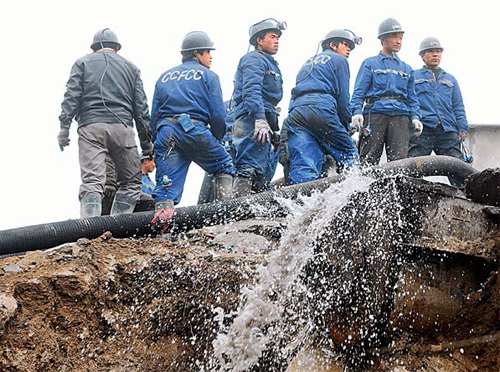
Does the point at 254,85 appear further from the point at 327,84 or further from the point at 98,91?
the point at 98,91

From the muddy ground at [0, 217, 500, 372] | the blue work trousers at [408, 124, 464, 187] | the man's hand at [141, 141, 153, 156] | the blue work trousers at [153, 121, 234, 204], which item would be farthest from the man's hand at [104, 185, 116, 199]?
the blue work trousers at [408, 124, 464, 187]

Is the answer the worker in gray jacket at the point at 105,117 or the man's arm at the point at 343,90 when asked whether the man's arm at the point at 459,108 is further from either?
the worker in gray jacket at the point at 105,117

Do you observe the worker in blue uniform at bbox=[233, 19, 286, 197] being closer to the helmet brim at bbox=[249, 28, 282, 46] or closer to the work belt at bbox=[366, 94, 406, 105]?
the helmet brim at bbox=[249, 28, 282, 46]

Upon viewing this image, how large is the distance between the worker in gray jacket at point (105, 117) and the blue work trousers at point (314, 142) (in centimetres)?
A: 162

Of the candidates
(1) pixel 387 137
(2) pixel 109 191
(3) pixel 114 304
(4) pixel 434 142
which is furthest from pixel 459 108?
(3) pixel 114 304

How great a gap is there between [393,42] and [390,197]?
4953 millimetres

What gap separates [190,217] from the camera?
4898mm

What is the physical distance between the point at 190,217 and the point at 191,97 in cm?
161

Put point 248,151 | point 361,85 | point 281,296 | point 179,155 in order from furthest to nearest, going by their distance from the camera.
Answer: point 361,85, point 248,151, point 179,155, point 281,296

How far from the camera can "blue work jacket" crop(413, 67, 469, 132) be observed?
8047 mm

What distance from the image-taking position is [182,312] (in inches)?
151

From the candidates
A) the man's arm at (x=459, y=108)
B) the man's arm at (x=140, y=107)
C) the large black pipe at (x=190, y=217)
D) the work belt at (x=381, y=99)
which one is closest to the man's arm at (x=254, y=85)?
the man's arm at (x=140, y=107)

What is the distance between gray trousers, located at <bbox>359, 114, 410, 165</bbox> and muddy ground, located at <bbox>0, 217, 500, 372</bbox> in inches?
138

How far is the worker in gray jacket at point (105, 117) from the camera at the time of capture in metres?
5.99
